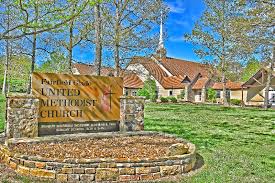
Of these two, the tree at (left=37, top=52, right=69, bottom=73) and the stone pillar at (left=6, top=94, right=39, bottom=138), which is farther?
the tree at (left=37, top=52, right=69, bottom=73)

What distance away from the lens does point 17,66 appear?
25.8 m

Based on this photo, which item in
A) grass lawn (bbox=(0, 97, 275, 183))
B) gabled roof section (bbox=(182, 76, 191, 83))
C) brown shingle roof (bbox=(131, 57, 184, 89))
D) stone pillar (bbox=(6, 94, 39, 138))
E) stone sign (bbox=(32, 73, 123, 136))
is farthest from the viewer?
gabled roof section (bbox=(182, 76, 191, 83))

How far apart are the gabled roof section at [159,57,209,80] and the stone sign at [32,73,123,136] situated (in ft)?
116

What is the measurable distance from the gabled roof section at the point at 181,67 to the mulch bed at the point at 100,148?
36.6m

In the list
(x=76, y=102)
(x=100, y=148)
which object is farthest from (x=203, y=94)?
(x=100, y=148)

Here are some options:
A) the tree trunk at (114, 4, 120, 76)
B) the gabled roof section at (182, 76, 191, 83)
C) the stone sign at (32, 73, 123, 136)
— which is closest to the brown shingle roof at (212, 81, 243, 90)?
the gabled roof section at (182, 76, 191, 83)

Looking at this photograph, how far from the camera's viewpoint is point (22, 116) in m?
7.59

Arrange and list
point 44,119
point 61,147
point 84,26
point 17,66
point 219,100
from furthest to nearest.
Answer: point 219,100 < point 17,66 < point 84,26 < point 44,119 < point 61,147

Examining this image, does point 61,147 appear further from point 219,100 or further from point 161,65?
point 161,65

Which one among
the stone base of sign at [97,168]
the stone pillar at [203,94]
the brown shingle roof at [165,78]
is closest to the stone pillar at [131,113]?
the stone base of sign at [97,168]

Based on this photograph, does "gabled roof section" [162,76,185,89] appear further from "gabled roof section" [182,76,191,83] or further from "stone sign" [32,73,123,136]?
"stone sign" [32,73,123,136]

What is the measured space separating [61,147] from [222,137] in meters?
6.05

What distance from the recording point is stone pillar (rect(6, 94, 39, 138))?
745cm

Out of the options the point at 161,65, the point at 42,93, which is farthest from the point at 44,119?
the point at 161,65
